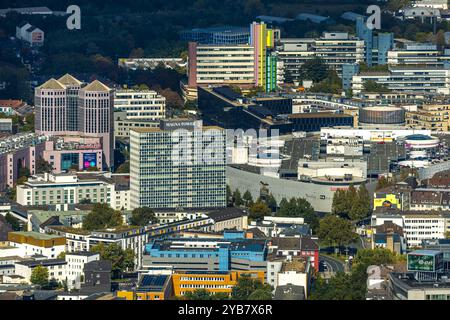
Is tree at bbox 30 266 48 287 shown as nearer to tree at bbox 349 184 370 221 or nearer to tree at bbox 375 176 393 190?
tree at bbox 349 184 370 221

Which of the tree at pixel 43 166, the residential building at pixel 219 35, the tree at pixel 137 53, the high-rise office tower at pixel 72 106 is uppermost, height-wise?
the residential building at pixel 219 35

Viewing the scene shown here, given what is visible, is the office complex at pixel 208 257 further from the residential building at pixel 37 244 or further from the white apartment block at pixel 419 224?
the white apartment block at pixel 419 224

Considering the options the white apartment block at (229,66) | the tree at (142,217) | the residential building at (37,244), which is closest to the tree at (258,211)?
the tree at (142,217)

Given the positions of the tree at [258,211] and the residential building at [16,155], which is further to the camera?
the residential building at [16,155]

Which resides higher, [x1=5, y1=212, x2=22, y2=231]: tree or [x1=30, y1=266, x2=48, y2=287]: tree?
[x1=5, y1=212, x2=22, y2=231]: tree

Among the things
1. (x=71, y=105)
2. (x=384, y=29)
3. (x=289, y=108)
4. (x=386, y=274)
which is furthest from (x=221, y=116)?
(x=386, y=274)

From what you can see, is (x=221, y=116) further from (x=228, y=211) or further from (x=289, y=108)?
(x=228, y=211)

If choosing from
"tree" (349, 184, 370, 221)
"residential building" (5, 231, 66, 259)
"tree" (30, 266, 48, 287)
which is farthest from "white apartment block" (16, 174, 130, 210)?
"tree" (30, 266, 48, 287)
